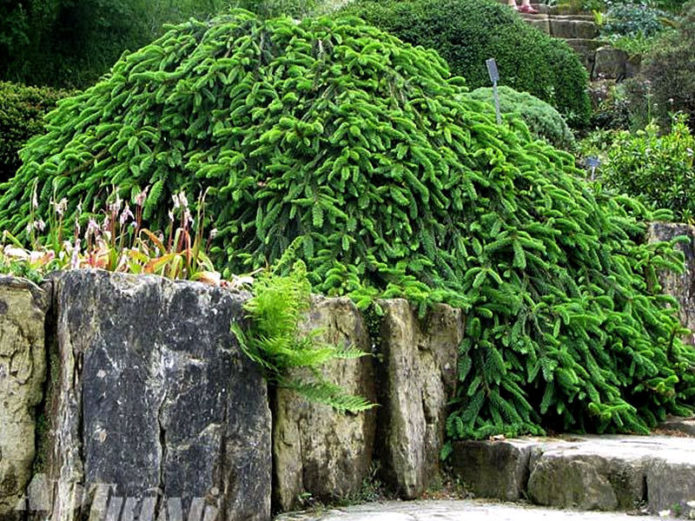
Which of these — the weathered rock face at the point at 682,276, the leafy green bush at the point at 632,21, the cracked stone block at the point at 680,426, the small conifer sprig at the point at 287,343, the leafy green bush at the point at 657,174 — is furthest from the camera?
the leafy green bush at the point at 632,21

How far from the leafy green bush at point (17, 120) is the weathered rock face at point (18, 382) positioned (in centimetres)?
558

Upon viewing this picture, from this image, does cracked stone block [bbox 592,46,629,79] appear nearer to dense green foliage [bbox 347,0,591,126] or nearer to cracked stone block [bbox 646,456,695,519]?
dense green foliage [bbox 347,0,591,126]

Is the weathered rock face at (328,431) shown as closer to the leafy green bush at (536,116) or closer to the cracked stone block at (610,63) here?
the leafy green bush at (536,116)

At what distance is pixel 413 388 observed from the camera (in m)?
4.78

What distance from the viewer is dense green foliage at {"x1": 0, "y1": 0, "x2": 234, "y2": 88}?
12281 millimetres

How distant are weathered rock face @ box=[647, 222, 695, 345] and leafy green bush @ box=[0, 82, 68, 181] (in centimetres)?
559

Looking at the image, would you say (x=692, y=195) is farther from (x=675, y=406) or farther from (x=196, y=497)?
(x=196, y=497)

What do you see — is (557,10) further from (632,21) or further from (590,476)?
(590,476)

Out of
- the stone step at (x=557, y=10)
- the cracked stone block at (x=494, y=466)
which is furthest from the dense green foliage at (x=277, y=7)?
the cracked stone block at (x=494, y=466)

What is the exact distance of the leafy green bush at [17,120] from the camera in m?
9.16

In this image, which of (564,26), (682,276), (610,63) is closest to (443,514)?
(682,276)

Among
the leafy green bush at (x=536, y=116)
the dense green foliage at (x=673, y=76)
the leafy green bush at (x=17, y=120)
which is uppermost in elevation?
the dense green foliage at (x=673, y=76)

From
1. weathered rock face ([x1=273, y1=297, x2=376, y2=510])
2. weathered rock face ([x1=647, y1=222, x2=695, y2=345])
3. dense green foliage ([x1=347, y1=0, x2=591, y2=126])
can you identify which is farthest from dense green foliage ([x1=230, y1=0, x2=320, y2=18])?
weathered rock face ([x1=273, y1=297, x2=376, y2=510])

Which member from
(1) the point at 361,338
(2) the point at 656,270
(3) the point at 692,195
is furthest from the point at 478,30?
(1) the point at 361,338
